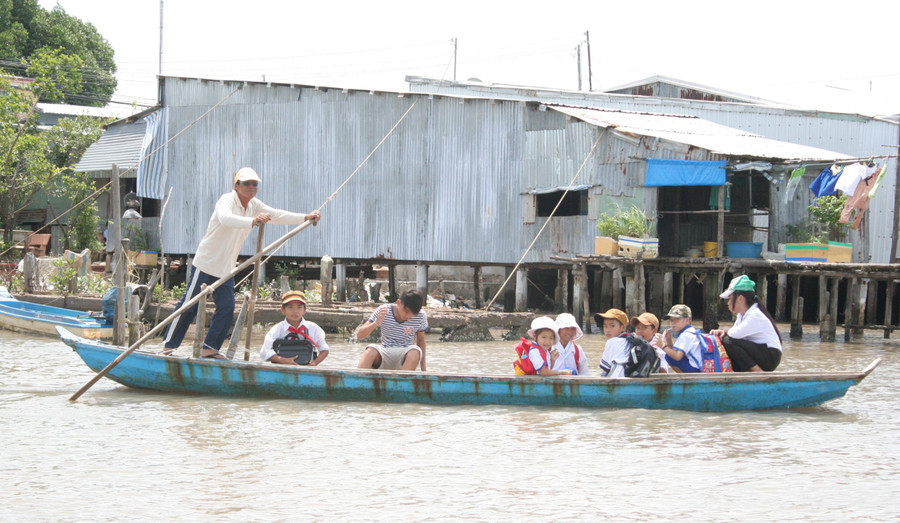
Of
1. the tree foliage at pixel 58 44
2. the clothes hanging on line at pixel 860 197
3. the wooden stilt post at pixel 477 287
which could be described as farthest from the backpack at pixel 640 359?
the tree foliage at pixel 58 44

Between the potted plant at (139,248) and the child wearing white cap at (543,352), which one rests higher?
the potted plant at (139,248)

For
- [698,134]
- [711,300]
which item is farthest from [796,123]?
[711,300]

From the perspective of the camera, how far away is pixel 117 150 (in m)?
25.2

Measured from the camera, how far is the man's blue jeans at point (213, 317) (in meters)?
9.02

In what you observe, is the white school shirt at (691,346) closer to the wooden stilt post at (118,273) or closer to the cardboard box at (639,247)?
the wooden stilt post at (118,273)

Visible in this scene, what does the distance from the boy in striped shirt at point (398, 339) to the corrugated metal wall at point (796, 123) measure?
1717 centimetres

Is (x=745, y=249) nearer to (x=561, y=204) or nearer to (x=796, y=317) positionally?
(x=796, y=317)

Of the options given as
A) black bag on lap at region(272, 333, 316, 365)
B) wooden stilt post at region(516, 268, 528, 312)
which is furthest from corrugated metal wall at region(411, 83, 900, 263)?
black bag on lap at region(272, 333, 316, 365)

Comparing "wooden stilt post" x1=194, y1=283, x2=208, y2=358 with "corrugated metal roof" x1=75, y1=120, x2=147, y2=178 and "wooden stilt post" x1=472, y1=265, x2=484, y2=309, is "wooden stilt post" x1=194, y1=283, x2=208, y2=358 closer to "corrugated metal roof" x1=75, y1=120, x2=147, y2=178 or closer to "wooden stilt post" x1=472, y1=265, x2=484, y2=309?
"wooden stilt post" x1=472, y1=265, x2=484, y2=309

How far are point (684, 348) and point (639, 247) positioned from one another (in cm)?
876

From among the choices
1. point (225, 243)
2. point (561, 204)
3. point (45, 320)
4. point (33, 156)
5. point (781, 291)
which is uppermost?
point (33, 156)

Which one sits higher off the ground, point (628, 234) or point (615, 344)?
point (628, 234)

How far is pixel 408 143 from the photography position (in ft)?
69.5

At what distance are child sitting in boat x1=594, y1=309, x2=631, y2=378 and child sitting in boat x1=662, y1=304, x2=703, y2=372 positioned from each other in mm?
412
